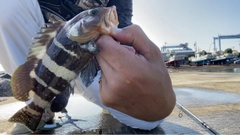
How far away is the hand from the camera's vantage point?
853mm

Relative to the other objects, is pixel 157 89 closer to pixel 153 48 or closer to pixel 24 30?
pixel 153 48

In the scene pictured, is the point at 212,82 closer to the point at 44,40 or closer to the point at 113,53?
the point at 44,40

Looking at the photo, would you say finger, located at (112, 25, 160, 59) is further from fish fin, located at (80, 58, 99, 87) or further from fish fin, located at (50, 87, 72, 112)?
fish fin, located at (50, 87, 72, 112)

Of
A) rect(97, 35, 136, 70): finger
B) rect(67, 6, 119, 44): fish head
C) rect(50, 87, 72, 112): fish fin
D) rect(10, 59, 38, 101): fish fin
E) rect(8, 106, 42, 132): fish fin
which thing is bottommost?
rect(8, 106, 42, 132): fish fin

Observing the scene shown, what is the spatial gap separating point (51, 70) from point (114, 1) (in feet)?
3.32

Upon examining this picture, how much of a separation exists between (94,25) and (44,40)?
1.37 ft

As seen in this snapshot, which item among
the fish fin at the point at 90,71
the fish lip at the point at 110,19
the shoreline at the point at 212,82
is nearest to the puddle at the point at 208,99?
the shoreline at the point at 212,82

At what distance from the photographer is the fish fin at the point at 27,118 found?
1302 millimetres

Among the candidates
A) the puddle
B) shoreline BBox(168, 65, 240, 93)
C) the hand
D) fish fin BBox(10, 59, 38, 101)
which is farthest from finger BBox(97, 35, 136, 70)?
shoreline BBox(168, 65, 240, 93)

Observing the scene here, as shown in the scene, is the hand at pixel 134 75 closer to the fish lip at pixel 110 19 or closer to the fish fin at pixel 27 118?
the fish lip at pixel 110 19

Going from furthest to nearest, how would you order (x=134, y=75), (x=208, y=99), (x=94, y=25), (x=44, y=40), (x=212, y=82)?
(x=212, y=82) → (x=208, y=99) → (x=44, y=40) → (x=94, y=25) → (x=134, y=75)

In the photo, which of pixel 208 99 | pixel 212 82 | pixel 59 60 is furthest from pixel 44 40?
pixel 212 82

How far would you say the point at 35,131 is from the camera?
138cm

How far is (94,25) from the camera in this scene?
1013 mm
